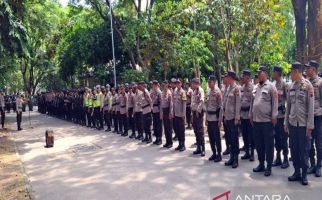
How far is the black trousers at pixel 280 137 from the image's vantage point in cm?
794

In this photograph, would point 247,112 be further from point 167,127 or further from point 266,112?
point 167,127

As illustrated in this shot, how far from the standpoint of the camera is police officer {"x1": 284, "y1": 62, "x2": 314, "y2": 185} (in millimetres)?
6453

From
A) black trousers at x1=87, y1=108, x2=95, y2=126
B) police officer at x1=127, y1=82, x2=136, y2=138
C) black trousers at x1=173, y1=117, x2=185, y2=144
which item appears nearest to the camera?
black trousers at x1=173, y1=117, x2=185, y2=144

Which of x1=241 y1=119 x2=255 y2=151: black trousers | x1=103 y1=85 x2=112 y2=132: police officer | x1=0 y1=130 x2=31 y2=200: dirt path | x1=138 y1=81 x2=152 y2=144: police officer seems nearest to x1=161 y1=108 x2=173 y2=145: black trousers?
x1=138 y1=81 x2=152 y2=144: police officer

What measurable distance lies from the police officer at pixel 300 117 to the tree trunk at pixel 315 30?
622 cm

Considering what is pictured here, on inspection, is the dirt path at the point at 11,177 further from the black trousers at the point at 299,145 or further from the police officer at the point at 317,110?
the police officer at the point at 317,110

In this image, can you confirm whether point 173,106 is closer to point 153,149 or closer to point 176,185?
point 153,149

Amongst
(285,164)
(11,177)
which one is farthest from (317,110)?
(11,177)

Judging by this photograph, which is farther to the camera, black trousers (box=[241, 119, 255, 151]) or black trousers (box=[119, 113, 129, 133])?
black trousers (box=[119, 113, 129, 133])

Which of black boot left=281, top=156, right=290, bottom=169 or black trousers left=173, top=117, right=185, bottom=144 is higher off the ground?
black trousers left=173, top=117, right=185, bottom=144

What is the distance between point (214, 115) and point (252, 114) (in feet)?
4.58

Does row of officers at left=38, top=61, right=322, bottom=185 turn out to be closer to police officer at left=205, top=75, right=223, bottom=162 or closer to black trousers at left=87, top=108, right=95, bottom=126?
police officer at left=205, top=75, right=223, bottom=162

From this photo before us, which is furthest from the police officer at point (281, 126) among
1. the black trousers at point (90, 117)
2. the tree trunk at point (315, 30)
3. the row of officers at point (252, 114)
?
the black trousers at point (90, 117)

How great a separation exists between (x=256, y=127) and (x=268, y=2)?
26.5 ft
